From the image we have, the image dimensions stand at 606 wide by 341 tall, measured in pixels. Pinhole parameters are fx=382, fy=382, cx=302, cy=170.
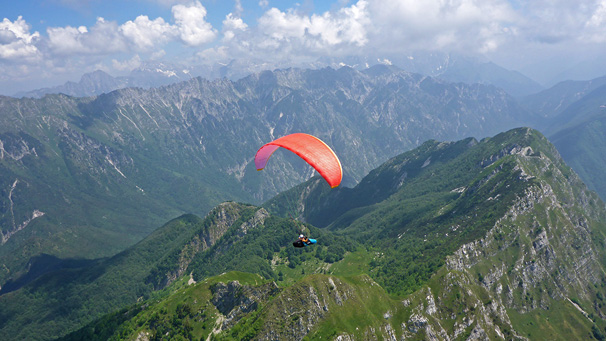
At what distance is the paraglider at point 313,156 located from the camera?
80.1 m

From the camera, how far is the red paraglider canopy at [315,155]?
80.0m

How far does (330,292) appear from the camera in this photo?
445ft

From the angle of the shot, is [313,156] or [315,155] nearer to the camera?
[313,156]

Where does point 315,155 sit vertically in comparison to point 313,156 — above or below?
above

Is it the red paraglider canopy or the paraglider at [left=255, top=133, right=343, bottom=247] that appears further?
the paraglider at [left=255, top=133, right=343, bottom=247]

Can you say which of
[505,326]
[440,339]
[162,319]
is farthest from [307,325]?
[505,326]

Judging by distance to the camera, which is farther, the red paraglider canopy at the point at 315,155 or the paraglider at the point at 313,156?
the paraglider at the point at 313,156

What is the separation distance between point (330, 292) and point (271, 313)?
21902mm

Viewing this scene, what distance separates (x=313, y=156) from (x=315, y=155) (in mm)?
1251

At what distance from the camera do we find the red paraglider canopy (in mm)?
80000

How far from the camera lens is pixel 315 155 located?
8562 cm

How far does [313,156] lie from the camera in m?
84.5

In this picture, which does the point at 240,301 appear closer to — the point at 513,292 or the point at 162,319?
the point at 162,319

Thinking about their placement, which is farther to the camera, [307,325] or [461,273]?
[461,273]
